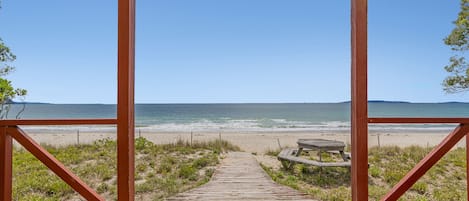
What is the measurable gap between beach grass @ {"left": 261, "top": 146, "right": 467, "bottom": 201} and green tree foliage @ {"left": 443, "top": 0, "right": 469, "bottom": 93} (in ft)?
4.79

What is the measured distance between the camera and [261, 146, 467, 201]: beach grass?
12.3ft

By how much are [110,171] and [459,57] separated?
6.18 meters

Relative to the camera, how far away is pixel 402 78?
16953 mm

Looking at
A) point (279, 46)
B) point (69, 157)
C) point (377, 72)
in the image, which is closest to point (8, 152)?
point (69, 157)

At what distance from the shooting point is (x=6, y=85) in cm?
385

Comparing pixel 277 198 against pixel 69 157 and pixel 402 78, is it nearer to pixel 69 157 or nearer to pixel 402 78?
pixel 69 157

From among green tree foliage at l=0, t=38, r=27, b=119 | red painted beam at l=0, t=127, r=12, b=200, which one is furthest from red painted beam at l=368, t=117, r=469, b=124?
green tree foliage at l=0, t=38, r=27, b=119

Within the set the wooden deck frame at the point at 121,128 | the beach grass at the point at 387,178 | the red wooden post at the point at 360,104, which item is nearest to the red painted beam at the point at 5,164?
the wooden deck frame at the point at 121,128

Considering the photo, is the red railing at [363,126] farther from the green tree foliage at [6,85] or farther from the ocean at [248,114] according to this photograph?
the ocean at [248,114]

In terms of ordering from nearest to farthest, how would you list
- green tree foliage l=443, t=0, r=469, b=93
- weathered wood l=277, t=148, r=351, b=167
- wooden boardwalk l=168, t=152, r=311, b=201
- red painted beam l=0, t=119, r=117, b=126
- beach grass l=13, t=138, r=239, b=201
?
red painted beam l=0, t=119, r=117, b=126, wooden boardwalk l=168, t=152, r=311, b=201, beach grass l=13, t=138, r=239, b=201, green tree foliage l=443, t=0, r=469, b=93, weathered wood l=277, t=148, r=351, b=167

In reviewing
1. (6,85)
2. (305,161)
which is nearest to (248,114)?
(305,161)

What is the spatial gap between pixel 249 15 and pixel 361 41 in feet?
60.2

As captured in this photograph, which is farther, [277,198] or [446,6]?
[446,6]

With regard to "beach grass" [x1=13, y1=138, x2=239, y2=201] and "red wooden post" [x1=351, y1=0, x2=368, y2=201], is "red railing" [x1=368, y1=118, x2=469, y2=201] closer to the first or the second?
"red wooden post" [x1=351, y1=0, x2=368, y2=201]
